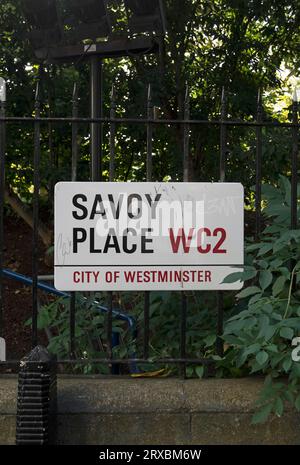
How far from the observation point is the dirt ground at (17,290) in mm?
8156

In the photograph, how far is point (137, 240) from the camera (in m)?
4.32

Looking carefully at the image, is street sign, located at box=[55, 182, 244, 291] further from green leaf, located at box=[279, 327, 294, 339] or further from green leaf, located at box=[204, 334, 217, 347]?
green leaf, located at box=[279, 327, 294, 339]

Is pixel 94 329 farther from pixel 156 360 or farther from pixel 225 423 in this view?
pixel 225 423

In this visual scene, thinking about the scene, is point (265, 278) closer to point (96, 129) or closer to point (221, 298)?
point (221, 298)

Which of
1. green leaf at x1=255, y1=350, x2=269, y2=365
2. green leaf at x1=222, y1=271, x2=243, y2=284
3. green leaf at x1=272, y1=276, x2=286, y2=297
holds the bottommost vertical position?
green leaf at x1=255, y1=350, x2=269, y2=365

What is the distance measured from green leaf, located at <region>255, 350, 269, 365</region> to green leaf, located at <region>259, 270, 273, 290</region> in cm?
38

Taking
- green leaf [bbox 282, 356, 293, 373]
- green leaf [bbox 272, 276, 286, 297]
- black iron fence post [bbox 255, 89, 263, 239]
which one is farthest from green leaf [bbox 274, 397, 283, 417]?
black iron fence post [bbox 255, 89, 263, 239]

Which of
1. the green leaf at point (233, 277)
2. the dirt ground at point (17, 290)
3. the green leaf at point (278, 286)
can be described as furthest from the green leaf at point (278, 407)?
the dirt ground at point (17, 290)

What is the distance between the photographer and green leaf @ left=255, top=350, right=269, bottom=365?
146 inches

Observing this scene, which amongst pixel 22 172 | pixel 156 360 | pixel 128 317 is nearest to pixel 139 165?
pixel 22 172

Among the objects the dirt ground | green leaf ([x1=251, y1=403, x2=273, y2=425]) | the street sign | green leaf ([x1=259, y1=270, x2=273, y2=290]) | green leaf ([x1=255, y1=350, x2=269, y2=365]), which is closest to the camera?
green leaf ([x1=255, y1=350, x2=269, y2=365])

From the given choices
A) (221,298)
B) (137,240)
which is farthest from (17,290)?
(221,298)

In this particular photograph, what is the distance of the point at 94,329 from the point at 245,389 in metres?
0.99

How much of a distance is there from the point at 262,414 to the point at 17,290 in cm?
582
